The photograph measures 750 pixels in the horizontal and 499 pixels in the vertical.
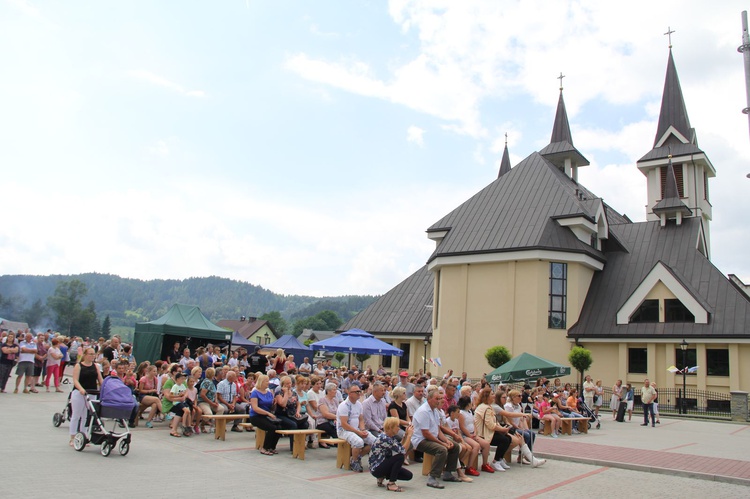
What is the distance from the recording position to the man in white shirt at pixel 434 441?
9.66 meters

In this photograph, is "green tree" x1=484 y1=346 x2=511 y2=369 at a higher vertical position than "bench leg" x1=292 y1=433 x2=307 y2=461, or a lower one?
higher

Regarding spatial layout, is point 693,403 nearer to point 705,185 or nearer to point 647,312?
point 647,312

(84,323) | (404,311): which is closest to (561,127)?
(404,311)

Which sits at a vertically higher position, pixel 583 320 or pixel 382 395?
pixel 583 320

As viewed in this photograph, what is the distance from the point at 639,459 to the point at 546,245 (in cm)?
2198

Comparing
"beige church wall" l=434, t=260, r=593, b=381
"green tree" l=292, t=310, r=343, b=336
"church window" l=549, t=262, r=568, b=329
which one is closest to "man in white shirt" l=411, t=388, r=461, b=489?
"beige church wall" l=434, t=260, r=593, b=381

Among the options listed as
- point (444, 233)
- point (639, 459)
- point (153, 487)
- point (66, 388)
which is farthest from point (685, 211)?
point (153, 487)

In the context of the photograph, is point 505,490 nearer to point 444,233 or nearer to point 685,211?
point 444,233

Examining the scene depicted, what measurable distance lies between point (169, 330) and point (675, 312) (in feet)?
86.7

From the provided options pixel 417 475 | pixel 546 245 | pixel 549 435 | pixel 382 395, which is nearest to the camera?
pixel 417 475

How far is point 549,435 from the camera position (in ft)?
59.0

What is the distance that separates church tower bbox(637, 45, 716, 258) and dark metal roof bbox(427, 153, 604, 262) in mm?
13096

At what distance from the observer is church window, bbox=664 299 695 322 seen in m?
32.3

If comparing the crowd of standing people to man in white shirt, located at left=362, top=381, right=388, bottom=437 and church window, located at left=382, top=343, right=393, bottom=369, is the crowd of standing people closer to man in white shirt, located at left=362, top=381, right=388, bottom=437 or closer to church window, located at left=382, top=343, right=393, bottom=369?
man in white shirt, located at left=362, top=381, right=388, bottom=437
